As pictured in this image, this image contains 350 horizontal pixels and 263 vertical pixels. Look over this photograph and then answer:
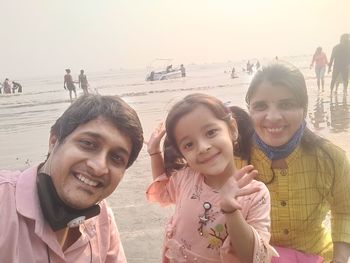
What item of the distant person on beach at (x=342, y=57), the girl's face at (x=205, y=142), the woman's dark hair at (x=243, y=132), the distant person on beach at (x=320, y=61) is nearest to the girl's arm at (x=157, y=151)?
the girl's face at (x=205, y=142)

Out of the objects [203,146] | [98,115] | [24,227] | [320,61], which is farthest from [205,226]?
[320,61]

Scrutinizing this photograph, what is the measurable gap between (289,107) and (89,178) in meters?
1.30

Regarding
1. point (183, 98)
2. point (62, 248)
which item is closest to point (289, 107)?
point (183, 98)

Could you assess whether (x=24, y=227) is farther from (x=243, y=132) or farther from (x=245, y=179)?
(x=243, y=132)

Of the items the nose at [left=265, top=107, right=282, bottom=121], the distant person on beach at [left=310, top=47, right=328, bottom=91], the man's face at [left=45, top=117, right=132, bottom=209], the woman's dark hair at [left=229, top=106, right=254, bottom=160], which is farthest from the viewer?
the distant person on beach at [left=310, top=47, right=328, bottom=91]

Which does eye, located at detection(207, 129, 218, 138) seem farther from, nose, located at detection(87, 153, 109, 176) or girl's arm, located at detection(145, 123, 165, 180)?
nose, located at detection(87, 153, 109, 176)

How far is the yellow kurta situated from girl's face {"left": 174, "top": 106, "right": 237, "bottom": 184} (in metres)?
0.43

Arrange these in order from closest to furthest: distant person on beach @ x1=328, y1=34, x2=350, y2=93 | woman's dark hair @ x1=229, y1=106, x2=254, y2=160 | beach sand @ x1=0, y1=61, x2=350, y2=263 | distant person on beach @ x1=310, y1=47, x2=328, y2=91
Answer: woman's dark hair @ x1=229, y1=106, x2=254, y2=160 → beach sand @ x1=0, y1=61, x2=350, y2=263 → distant person on beach @ x1=328, y1=34, x2=350, y2=93 → distant person on beach @ x1=310, y1=47, x2=328, y2=91

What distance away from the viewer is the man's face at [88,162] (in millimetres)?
1796

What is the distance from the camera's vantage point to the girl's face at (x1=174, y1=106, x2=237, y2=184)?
2172mm

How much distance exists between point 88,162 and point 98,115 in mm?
231

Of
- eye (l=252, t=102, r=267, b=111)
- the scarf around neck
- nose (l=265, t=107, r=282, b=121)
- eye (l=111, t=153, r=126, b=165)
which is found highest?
eye (l=252, t=102, r=267, b=111)

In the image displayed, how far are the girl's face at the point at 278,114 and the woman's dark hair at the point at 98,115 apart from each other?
877 mm

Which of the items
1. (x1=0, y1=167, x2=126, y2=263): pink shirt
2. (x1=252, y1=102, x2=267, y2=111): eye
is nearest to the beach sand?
(x1=252, y1=102, x2=267, y2=111): eye
